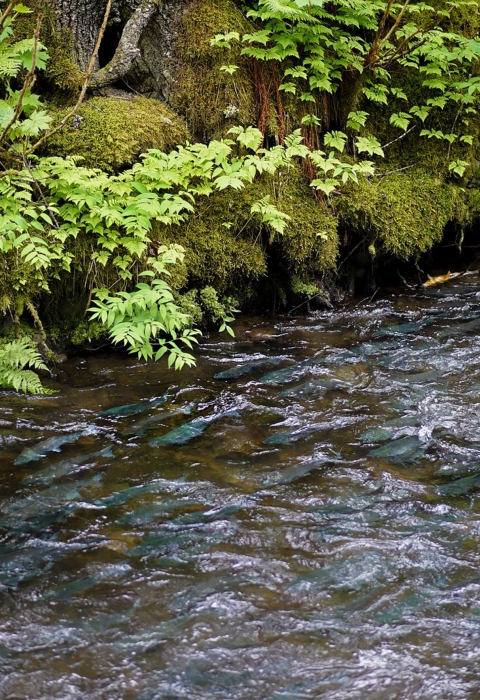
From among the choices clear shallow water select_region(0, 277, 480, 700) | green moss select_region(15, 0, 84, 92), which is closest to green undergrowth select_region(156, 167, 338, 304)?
clear shallow water select_region(0, 277, 480, 700)

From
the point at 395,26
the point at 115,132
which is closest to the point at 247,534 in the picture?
the point at 115,132

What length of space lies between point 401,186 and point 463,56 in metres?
2.03

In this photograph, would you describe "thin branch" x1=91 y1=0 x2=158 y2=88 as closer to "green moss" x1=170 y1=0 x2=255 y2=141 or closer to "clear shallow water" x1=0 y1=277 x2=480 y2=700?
"green moss" x1=170 y1=0 x2=255 y2=141

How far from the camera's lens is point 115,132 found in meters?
6.16

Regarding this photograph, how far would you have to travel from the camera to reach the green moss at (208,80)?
22.4 ft

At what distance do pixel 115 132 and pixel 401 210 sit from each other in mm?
3579

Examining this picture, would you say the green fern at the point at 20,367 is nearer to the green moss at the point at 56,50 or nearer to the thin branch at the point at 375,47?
the green moss at the point at 56,50

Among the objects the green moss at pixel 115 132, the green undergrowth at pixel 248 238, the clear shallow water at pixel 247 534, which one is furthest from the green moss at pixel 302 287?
the green moss at pixel 115 132

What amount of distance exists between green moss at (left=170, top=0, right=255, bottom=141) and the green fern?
317cm

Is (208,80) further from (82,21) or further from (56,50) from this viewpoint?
(56,50)

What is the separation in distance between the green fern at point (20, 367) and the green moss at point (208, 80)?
317 cm

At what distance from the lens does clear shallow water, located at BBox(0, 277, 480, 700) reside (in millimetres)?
2742

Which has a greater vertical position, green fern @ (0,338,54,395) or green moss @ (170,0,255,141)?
green moss @ (170,0,255,141)

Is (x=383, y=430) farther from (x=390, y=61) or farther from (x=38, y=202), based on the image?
(x=390, y=61)
